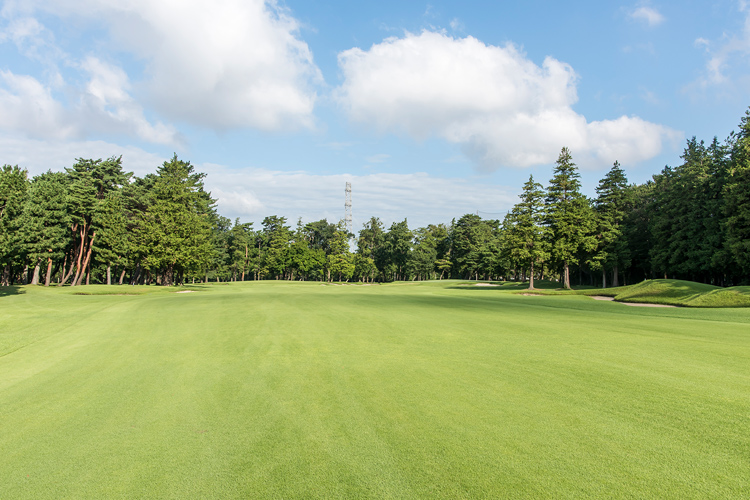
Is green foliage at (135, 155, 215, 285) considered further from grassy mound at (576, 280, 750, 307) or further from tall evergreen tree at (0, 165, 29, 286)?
grassy mound at (576, 280, 750, 307)

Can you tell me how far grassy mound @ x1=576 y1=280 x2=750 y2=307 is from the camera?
19.7 metres

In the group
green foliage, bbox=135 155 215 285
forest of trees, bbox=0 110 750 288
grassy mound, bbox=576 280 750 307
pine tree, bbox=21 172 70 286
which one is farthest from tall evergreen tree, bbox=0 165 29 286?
grassy mound, bbox=576 280 750 307

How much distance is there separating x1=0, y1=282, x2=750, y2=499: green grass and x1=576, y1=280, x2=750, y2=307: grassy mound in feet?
41.9

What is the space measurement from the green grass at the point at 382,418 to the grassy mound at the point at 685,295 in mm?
12759

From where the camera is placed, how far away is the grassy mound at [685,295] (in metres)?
19.7

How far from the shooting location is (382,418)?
4.84m

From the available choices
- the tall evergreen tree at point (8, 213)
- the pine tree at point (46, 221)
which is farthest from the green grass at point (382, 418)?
the pine tree at point (46, 221)

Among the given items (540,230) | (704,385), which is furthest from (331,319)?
(540,230)

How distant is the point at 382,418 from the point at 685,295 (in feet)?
83.6

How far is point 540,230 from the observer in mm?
45281

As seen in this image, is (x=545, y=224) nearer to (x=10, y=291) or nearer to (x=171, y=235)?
(x=171, y=235)

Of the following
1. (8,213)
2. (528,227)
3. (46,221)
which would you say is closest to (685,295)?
(528,227)

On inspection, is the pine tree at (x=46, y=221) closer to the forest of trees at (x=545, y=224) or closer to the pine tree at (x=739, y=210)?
the forest of trees at (x=545, y=224)

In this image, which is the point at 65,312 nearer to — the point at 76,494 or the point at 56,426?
the point at 56,426
